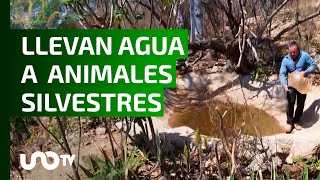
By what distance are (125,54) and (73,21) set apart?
0.67 m

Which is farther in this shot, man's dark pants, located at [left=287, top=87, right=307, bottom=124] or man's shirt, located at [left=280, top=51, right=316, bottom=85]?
man's dark pants, located at [left=287, top=87, right=307, bottom=124]

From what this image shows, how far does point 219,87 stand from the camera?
5.60m

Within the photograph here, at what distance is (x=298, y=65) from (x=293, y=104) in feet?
1.30

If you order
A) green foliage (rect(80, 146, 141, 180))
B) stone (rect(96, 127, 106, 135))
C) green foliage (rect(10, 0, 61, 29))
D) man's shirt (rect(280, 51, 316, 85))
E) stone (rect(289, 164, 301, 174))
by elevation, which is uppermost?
green foliage (rect(10, 0, 61, 29))

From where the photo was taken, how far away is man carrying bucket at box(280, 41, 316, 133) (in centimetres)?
412

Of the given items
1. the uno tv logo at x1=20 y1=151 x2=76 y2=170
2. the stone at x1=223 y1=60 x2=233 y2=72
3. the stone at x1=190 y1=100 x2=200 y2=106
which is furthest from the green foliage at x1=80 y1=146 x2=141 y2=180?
the stone at x1=223 y1=60 x2=233 y2=72

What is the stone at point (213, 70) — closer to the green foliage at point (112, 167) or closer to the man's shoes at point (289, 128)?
the man's shoes at point (289, 128)

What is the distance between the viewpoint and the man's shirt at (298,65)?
162 inches

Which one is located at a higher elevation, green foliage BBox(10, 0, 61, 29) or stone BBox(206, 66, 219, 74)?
green foliage BBox(10, 0, 61, 29)

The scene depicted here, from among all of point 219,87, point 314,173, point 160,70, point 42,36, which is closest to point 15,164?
point 42,36

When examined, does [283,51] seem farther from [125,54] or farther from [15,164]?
[15,164]

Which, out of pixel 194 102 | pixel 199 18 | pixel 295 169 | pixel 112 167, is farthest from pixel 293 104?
pixel 199 18

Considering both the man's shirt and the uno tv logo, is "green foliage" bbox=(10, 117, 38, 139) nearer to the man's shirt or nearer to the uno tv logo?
the uno tv logo

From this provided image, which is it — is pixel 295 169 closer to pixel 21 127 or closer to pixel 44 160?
pixel 44 160
